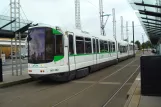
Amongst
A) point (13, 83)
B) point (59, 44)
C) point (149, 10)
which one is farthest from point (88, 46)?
point (149, 10)

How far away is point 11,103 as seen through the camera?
8.73 m

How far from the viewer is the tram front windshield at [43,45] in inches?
510

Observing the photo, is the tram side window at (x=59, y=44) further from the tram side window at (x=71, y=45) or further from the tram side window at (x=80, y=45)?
the tram side window at (x=80, y=45)

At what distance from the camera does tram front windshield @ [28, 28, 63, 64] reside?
12961mm

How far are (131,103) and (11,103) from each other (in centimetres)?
401

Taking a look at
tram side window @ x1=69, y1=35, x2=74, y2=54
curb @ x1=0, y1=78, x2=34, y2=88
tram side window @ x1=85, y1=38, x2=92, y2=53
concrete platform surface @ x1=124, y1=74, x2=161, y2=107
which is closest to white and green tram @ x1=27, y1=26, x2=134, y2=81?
tram side window @ x1=69, y1=35, x2=74, y2=54

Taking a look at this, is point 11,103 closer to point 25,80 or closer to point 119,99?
point 119,99

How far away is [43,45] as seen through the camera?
42.7 ft

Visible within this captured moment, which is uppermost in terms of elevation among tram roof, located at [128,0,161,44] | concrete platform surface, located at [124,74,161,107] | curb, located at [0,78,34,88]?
tram roof, located at [128,0,161,44]

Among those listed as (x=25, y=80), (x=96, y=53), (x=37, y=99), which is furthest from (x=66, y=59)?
(x=96, y=53)

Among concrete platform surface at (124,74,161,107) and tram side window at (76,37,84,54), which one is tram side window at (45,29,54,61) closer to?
tram side window at (76,37,84,54)

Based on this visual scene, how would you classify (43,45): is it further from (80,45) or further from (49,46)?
(80,45)

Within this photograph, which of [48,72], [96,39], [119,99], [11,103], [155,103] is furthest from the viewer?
[96,39]

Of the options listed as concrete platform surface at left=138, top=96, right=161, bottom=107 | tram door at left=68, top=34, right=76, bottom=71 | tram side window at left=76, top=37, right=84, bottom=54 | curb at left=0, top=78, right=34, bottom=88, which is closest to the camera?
concrete platform surface at left=138, top=96, right=161, bottom=107
